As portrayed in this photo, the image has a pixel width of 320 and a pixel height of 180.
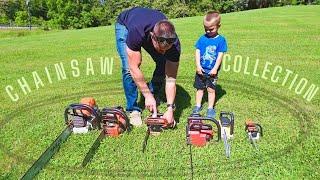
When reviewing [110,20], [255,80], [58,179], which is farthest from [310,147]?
[110,20]

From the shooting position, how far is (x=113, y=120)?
5023 mm

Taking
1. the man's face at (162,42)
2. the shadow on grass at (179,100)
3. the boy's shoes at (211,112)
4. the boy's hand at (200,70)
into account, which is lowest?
the shadow on grass at (179,100)

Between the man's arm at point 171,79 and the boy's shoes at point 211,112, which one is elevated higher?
the man's arm at point 171,79

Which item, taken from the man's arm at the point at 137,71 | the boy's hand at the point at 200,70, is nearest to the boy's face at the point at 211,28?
the boy's hand at the point at 200,70

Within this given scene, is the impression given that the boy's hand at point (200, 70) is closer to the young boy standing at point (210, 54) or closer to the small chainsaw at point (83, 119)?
the young boy standing at point (210, 54)

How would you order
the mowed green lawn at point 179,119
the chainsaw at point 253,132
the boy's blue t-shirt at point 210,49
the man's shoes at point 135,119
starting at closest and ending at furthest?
the mowed green lawn at point 179,119 < the chainsaw at point 253,132 < the man's shoes at point 135,119 < the boy's blue t-shirt at point 210,49

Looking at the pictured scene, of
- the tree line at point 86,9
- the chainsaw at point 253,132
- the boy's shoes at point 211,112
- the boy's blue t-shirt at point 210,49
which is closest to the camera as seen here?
the chainsaw at point 253,132

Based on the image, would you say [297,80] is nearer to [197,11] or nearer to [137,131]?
[137,131]

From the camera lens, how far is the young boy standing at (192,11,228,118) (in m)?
5.64

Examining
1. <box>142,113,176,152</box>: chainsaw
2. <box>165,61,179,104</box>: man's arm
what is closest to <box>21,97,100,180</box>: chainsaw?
<box>142,113,176,152</box>: chainsaw

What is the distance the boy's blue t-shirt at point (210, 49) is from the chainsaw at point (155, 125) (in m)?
1.13

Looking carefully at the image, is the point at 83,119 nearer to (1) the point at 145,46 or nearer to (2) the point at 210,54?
(1) the point at 145,46

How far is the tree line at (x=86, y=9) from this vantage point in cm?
5531

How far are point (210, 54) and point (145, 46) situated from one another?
113cm
